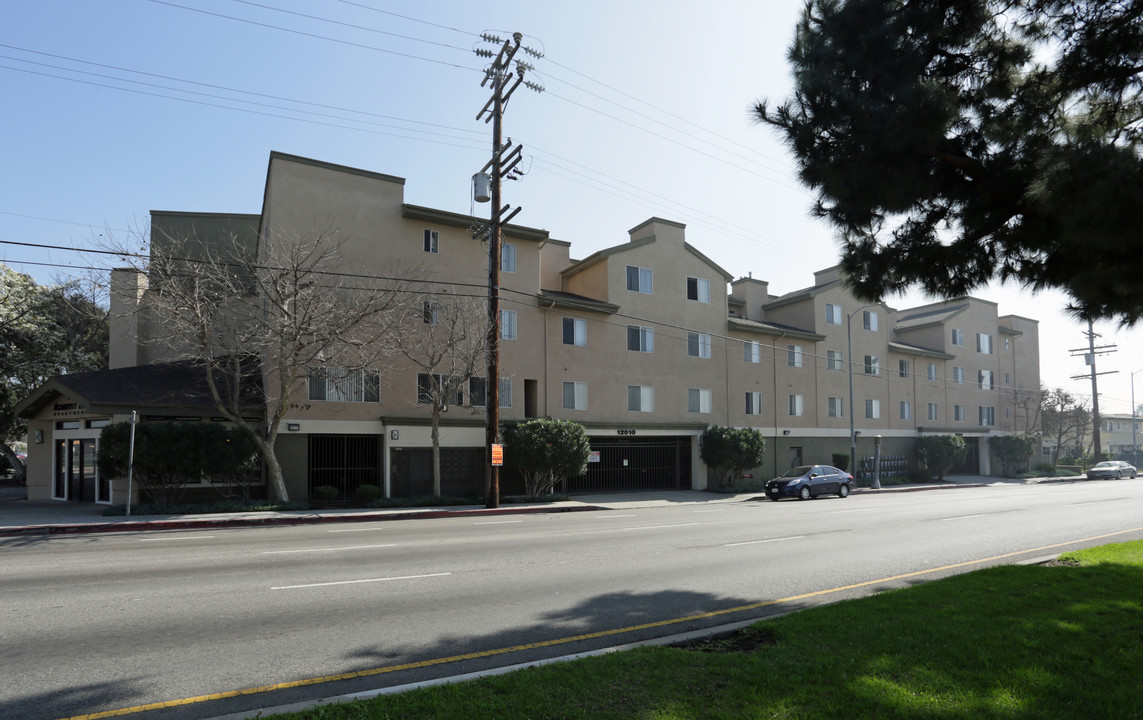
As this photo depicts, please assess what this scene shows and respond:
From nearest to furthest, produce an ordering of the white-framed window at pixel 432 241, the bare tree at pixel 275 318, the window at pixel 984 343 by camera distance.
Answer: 1. the bare tree at pixel 275 318
2. the white-framed window at pixel 432 241
3. the window at pixel 984 343

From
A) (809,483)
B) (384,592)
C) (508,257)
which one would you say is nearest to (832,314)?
(809,483)

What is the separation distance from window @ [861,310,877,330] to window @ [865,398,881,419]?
4528mm

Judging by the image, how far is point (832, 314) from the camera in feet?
141

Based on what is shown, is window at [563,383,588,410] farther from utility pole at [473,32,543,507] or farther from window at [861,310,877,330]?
window at [861,310,877,330]

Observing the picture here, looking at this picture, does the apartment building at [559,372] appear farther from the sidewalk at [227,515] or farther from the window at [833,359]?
the sidewalk at [227,515]

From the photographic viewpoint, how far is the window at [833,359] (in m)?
42.1

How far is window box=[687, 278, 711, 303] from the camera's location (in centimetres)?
3575

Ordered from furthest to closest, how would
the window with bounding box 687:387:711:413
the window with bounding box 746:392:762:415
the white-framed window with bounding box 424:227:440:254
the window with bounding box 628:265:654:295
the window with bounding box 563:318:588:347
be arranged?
1. the window with bounding box 746:392:762:415
2. the window with bounding box 687:387:711:413
3. the window with bounding box 628:265:654:295
4. the window with bounding box 563:318:588:347
5. the white-framed window with bounding box 424:227:440:254

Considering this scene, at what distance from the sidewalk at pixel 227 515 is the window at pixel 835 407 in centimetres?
1399

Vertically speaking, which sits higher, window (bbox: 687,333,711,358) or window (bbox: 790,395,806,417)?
window (bbox: 687,333,711,358)

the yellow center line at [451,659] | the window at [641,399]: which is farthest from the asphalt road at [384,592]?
the window at [641,399]

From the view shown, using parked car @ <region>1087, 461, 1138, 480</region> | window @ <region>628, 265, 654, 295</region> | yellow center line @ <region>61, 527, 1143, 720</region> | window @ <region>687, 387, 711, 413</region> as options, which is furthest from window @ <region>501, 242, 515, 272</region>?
parked car @ <region>1087, 461, 1138, 480</region>

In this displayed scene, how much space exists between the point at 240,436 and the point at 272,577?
1331 cm

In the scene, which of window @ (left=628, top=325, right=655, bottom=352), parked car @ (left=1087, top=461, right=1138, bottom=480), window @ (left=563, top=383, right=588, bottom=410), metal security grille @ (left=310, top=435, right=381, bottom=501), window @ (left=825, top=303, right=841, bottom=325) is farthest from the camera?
parked car @ (left=1087, top=461, right=1138, bottom=480)
